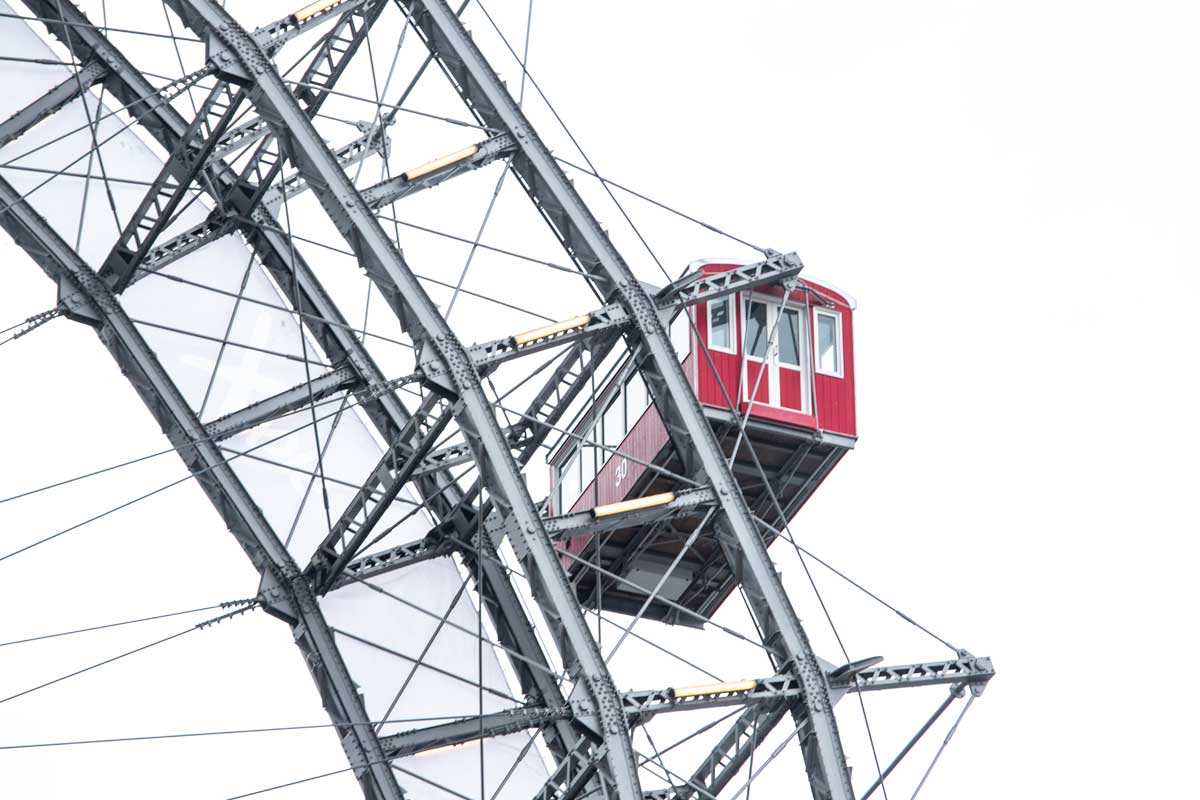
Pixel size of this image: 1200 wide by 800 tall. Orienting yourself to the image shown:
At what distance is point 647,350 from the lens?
2669 centimetres

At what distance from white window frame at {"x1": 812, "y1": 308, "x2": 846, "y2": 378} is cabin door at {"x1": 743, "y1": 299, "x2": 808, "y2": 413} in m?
0.20

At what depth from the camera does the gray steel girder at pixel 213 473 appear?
28344 mm

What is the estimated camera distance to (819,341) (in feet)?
106

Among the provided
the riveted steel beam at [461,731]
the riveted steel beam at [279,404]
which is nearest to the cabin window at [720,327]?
the riveted steel beam at [279,404]

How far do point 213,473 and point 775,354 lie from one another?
851 cm

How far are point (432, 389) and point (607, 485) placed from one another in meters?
8.24

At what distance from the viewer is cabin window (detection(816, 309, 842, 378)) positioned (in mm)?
32156

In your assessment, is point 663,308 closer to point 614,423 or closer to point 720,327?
point 720,327

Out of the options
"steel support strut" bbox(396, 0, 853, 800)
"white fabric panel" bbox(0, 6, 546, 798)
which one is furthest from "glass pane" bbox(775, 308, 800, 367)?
"white fabric panel" bbox(0, 6, 546, 798)

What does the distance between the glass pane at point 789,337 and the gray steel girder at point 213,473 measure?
322 inches

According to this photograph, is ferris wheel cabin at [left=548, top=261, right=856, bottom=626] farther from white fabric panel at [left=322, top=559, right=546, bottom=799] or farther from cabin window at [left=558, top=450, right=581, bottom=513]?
cabin window at [left=558, top=450, right=581, bottom=513]

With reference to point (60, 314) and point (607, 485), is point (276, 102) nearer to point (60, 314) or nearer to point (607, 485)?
point (60, 314)

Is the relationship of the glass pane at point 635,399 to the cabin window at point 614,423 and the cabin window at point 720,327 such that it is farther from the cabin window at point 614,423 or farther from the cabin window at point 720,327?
the cabin window at point 720,327

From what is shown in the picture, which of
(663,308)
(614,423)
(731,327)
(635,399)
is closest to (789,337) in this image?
(731,327)
